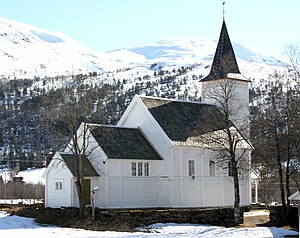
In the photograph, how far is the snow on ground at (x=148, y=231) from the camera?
2938cm

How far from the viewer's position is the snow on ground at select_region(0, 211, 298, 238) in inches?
1156

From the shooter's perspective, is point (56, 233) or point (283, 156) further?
point (283, 156)

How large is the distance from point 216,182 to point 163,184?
182 inches

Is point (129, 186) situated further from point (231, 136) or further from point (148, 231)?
point (148, 231)

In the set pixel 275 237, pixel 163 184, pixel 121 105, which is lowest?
pixel 275 237

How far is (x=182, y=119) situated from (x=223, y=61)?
8199mm

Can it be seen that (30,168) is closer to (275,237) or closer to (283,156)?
(283,156)

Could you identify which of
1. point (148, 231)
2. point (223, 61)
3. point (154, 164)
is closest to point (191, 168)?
point (154, 164)

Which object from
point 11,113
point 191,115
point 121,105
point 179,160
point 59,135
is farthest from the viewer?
point 11,113

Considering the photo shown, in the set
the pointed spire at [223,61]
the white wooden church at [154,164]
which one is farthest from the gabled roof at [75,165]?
the pointed spire at [223,61]

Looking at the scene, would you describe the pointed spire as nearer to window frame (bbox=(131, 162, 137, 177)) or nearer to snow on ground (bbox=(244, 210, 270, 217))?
snow on ground (bbox=(244, 210, 270, 217))

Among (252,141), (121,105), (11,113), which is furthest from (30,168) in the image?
(252,141)

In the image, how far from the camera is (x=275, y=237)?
30.3 metres

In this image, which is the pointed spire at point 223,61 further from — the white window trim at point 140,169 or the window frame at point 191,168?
the white window trim at point 140,169
